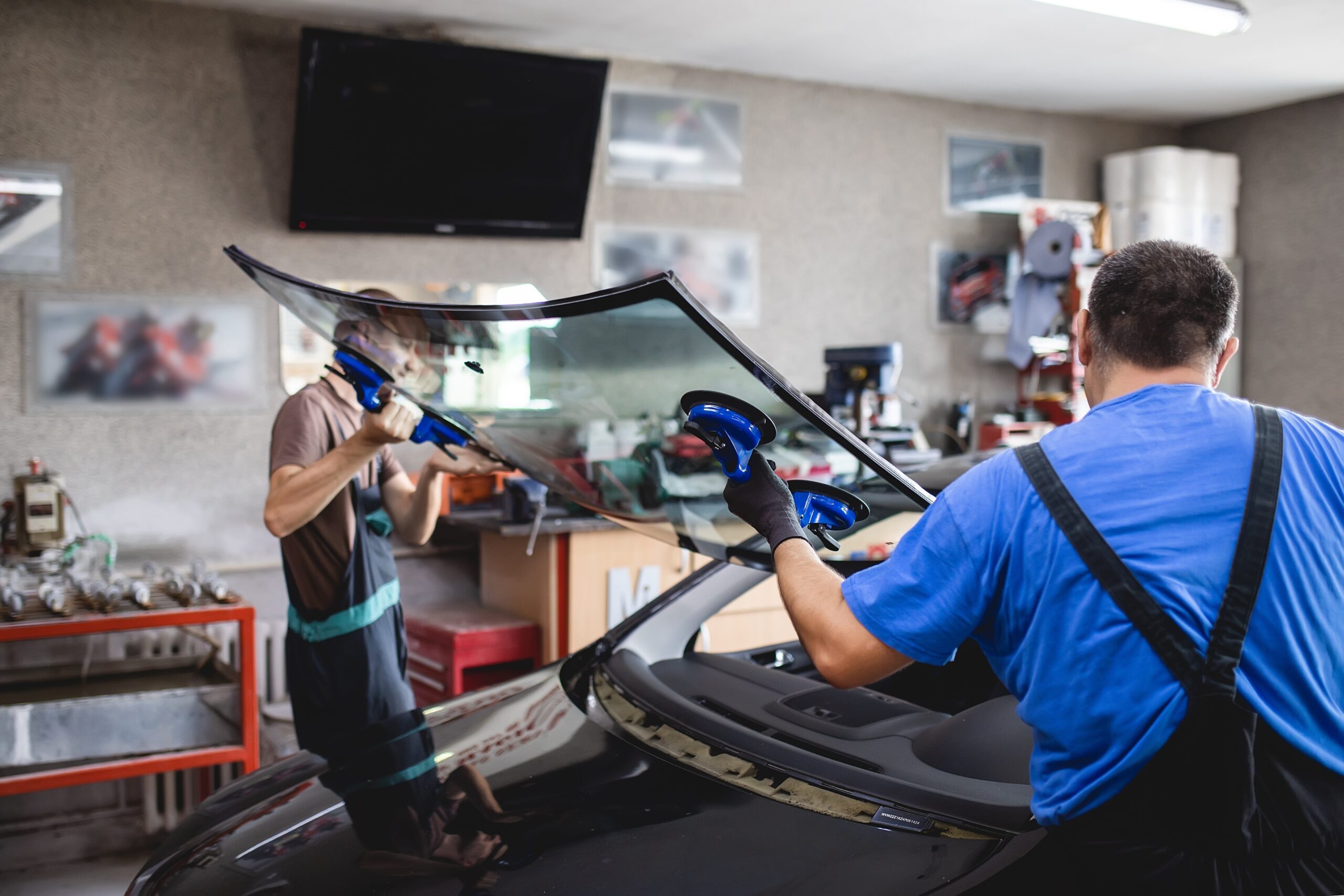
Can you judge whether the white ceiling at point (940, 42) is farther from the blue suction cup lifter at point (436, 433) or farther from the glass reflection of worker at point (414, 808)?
the glass reflection of worker at point (414, 808)

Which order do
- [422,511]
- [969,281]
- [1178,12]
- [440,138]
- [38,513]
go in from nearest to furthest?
[422,511], [38,513], [1178,12], [440,138], [969,281]

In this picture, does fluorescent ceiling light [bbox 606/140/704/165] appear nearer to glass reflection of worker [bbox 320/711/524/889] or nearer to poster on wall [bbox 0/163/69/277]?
poster on wall [bbox 0/163/69/277]

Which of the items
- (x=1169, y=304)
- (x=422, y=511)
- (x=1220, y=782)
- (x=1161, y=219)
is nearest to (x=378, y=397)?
(x=422, y=511)

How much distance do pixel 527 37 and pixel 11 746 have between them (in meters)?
3.32

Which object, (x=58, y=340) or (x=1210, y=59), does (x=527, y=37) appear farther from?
(x=1210, y=59)

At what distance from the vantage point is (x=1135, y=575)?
1.05 m

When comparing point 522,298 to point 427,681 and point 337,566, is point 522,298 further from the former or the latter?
point 427,681

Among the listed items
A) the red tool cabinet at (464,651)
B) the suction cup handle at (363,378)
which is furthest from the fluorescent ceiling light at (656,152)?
the suction cup handle at (363,378)

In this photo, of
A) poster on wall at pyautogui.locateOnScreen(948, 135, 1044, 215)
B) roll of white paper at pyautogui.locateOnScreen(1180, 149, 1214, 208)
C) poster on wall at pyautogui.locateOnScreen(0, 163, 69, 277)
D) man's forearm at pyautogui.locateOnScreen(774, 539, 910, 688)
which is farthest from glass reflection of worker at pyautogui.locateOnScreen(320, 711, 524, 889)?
roll of white paper at pyautogui.locateOnScreen(1180, 149, 1214, 208)

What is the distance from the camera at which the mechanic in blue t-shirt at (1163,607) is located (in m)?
1.04

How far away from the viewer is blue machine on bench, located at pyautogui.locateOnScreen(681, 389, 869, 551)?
48.6 inches

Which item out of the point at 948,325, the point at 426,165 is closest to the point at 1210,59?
the point at 948,325

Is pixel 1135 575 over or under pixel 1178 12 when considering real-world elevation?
under

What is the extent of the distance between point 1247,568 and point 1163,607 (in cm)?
9
